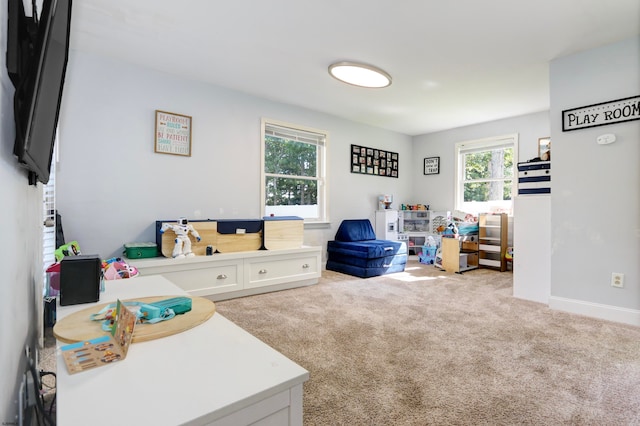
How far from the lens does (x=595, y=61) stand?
2857 millimetres

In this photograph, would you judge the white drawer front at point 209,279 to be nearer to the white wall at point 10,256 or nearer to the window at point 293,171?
the window at point 293,171

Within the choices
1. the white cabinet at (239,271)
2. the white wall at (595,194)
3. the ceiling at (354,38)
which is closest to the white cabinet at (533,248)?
the white wall at (595,194)

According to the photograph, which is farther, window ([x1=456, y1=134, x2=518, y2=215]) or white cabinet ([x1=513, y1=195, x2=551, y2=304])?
window ([x1=456, y1=134, x2=518, y2=215])

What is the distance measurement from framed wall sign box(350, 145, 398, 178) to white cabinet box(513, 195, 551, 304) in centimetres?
243

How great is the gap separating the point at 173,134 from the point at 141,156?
0.41 metres

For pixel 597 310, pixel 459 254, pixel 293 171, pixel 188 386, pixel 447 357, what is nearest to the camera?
pixel 188 386

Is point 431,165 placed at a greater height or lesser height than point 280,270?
greater

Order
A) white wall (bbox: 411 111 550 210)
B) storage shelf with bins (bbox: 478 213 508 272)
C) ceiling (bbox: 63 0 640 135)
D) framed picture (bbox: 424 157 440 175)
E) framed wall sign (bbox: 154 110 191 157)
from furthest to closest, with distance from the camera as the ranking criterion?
framed picture (bbox: 424 157 440 175), storage shelf with bins (bbox: 478 213 508 272), white wall (bbox: 411 111 550 210), framed wall sign (bbox: 154 110 191 157), ceiling (bbox: 63 0 640 135)

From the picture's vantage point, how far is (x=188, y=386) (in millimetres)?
679

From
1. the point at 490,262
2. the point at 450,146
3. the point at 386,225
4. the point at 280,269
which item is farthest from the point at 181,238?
the point at 450,146

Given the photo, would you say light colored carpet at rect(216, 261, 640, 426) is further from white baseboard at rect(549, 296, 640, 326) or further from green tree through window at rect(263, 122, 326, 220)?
green tree through window at rect(263, 122, 326, 220)

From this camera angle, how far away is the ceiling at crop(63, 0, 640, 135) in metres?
2.29

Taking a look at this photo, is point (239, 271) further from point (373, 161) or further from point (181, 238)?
point (373, 161)

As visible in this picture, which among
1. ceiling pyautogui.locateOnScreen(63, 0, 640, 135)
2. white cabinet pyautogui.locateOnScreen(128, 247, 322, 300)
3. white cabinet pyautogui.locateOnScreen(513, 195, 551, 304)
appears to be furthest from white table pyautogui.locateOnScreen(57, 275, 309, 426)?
white cabinet pyautogui.locateOnScreen(513, 195, 551, 304)
